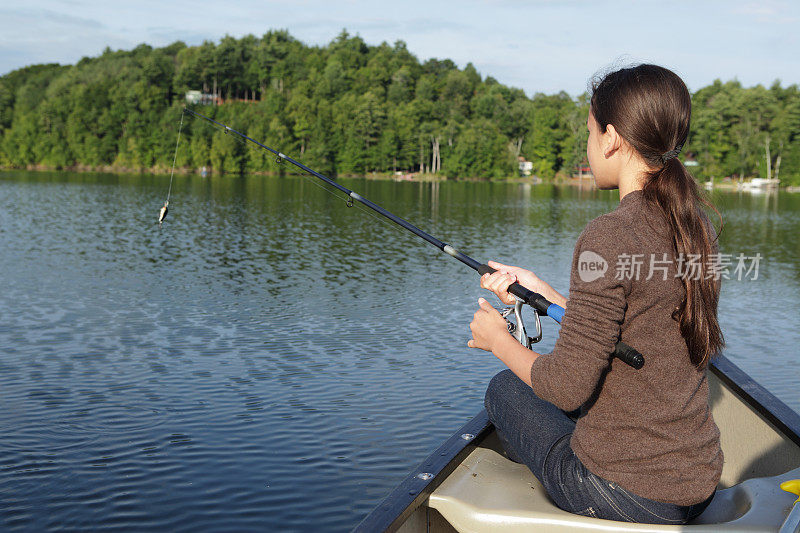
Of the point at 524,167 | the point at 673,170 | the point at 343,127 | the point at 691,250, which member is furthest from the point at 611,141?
the point at 524,167

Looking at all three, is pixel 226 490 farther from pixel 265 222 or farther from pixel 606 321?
pixel 265 222

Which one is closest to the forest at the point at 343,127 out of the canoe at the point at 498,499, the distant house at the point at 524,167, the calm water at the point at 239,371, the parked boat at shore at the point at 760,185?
the distant house at the point at 524,167

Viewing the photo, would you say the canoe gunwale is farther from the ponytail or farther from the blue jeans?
the ponytail

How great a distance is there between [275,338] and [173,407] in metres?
2.68

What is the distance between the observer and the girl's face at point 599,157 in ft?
7.63

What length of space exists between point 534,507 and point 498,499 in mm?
171

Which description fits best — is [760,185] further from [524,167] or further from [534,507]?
[534,507]

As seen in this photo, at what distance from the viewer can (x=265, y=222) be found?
1020 inches

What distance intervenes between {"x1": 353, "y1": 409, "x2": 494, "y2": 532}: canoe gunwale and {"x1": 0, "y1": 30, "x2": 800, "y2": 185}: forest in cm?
7633

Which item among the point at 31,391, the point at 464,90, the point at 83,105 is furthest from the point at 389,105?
the point at 31,391

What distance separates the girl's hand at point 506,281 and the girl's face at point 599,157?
0.50 meters

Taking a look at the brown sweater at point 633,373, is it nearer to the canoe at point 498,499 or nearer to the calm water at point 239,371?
the canoe at point 498,499

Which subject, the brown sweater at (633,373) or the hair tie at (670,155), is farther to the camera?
the hair tie at (670,155)

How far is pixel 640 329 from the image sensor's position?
2.12 meters
